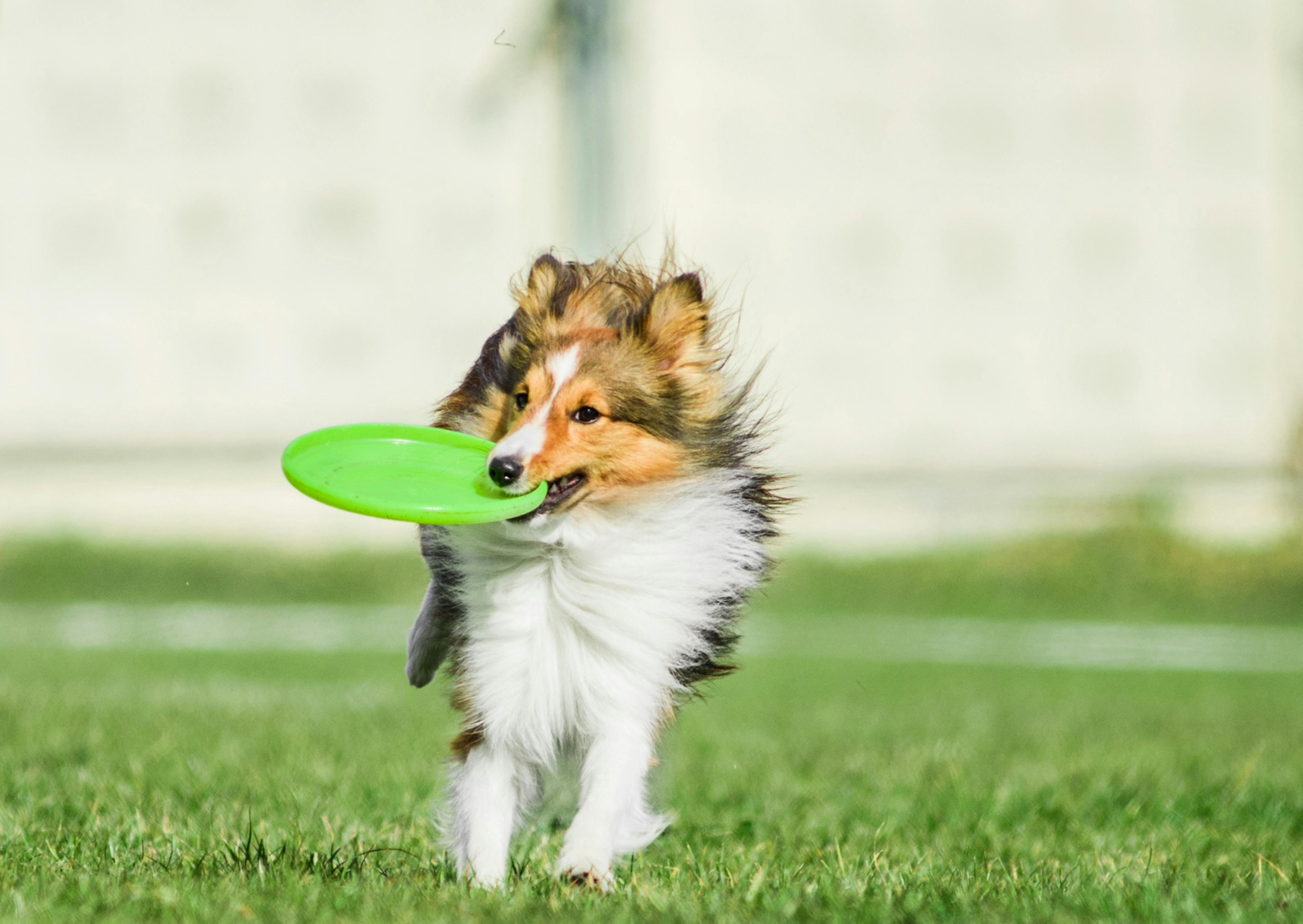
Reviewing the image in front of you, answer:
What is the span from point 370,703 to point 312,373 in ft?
49.8

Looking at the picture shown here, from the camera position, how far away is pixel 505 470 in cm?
354

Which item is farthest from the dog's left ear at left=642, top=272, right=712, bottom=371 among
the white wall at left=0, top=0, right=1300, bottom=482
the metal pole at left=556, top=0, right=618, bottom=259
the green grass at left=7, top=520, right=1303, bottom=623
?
the white wall at left=0, top=0, right=1300, bottom=482

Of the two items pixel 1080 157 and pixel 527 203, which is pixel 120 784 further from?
pixel 1080 157

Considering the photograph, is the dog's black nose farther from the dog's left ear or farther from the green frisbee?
the dog's left ear

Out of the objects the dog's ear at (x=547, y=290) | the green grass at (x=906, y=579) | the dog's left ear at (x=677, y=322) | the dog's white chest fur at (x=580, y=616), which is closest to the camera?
the dog's white chest fur at (x=580, y=616)

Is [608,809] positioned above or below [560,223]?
below

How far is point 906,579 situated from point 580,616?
52.4 feet

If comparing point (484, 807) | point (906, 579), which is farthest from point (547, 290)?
point (906, 579)

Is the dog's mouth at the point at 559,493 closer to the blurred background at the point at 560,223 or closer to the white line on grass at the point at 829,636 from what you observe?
the white line on grass at the point at 829,636

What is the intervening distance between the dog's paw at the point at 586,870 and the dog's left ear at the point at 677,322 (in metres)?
1.21

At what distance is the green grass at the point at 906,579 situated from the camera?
751 inches

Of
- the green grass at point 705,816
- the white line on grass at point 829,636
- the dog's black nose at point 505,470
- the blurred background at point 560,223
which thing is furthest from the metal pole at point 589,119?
the dog's black nose at point 505,470

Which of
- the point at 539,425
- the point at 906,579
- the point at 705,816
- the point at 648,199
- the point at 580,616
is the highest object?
the point at 539,425

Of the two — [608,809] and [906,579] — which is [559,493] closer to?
[608,809]
